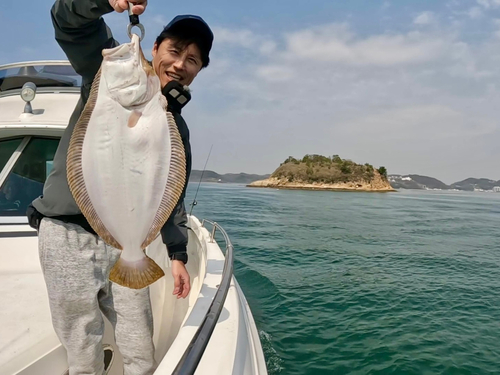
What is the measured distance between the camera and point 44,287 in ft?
11.1

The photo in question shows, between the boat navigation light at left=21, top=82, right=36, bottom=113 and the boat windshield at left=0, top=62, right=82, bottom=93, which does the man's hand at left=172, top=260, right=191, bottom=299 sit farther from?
the boat windshield at left=0, top=62, right=82, bottom=93

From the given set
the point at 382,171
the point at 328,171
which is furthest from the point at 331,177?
the point at 382,171

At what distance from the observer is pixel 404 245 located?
13.1 m

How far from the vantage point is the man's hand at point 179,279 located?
2150 mm

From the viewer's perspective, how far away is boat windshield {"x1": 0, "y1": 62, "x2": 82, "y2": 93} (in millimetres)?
4523

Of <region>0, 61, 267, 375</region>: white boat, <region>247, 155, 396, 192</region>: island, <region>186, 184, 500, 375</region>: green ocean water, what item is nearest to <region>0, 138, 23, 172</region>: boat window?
<region>0, 61, 267, 375</region>: white boat

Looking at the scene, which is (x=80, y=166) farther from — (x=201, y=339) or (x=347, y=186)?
(x=347, y=186)

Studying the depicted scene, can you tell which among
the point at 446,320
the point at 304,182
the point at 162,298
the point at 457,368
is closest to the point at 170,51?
the point at 162,298

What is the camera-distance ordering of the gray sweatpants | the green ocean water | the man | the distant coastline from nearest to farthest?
the man → the gray sweatpants → the green ocean water → the distant coastline

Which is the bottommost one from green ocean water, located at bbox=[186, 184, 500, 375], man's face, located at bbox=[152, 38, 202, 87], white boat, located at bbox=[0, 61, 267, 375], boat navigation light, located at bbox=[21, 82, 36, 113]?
green ocean water, located at bbox=[186, 184, 500, 375]

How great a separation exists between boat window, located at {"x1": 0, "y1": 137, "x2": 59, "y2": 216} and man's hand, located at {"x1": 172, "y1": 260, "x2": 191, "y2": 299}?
2.54 meters

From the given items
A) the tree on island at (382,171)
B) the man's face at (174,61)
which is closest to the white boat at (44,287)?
the man's face at (174,61)

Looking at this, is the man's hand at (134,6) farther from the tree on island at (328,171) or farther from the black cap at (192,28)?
the tree on island at (328,171)

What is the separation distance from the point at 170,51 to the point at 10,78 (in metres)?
3.82
